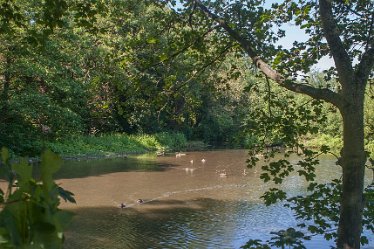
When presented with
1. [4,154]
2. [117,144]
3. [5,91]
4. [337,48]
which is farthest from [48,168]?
[117,144]

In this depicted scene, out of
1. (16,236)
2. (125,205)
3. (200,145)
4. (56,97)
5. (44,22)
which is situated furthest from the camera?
(200,145)

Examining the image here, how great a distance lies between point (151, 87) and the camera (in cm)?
470

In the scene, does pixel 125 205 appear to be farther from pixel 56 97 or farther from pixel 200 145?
pixel 200 145

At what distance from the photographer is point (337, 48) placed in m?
3.50

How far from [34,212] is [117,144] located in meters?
29.2

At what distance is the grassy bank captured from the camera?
82.7 feet

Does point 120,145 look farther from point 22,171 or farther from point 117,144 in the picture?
point 22,171

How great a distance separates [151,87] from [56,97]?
18.5m

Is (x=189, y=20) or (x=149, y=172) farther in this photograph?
(x=149, y=172)

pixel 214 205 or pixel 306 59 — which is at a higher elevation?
pixel 306 59

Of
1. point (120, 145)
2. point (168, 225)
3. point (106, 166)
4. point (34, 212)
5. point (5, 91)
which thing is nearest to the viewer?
point (34, 212)

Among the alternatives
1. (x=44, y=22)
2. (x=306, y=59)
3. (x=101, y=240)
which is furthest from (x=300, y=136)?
(x=101, y=240)

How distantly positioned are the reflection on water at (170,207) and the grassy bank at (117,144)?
120 inches

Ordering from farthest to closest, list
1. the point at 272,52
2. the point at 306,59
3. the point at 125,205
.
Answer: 1. the point at 125,205
2. the point at 306,59
3. the point at 272,52
